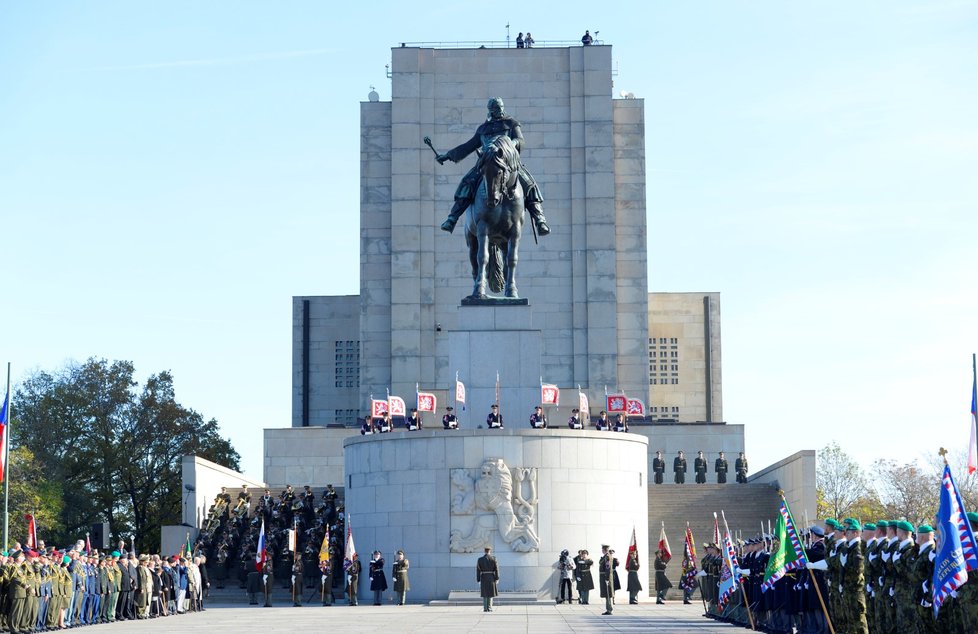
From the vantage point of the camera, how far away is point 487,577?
35969 mm

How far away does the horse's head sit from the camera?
42.4 m

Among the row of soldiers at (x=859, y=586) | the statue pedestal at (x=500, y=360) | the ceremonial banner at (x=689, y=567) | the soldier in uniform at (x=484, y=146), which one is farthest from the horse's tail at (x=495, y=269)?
the row of soldiers at (x=859, y=586)

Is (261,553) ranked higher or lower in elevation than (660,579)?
higher

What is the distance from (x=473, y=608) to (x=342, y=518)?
32.2 feet

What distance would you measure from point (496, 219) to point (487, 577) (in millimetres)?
10996

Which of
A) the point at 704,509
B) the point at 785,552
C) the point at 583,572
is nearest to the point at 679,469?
the point at 704,509

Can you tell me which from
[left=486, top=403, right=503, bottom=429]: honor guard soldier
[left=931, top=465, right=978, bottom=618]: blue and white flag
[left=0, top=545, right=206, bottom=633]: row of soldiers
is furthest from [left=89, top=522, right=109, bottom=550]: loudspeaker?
[left=931, top=465, right=978, bottom=618]: blue and white flag

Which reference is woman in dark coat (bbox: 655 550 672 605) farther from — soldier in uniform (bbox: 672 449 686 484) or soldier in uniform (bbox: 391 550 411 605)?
soldier in uniform (bbox: 672 449 686 484)

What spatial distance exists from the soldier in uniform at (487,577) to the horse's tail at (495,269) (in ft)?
30.3

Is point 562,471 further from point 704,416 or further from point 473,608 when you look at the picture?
point 704,416

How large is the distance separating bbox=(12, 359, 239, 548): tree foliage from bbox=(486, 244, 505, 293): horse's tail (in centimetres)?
2786

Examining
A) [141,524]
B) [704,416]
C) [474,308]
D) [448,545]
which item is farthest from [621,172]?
[448,545]

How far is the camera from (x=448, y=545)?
38.8 metres

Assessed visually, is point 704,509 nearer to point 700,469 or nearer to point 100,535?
point 700,469
